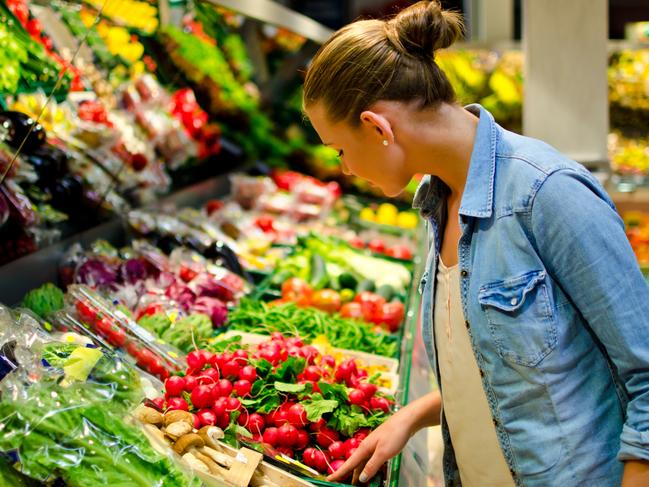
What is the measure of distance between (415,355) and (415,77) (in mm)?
2109

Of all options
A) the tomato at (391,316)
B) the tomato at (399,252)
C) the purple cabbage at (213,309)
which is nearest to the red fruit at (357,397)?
the purple cabbage at (213,309)

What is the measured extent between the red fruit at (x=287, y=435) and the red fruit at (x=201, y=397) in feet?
0.81

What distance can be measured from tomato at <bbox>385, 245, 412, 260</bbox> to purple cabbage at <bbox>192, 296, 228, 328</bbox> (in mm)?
1977

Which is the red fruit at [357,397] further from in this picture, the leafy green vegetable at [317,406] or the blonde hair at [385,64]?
the blonde hair at [385,64]

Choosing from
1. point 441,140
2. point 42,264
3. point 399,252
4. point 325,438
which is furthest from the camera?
point 399,252

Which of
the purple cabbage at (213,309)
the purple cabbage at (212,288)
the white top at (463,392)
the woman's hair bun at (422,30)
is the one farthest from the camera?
the purple cabbage at (212,288)

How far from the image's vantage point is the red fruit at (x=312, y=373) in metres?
2.49

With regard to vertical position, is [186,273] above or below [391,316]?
above

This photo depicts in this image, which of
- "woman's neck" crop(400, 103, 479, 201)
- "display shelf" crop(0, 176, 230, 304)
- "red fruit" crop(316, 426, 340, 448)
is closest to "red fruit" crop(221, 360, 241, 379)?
"red fruit" crop(316, 426, 340, 448)

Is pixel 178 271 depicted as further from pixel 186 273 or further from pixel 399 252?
pixel 399 252

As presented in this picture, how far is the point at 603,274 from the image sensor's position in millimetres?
1466

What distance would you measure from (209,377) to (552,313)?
3.88 feet

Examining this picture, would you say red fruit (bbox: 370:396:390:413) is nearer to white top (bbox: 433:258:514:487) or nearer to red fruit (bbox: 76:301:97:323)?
white top (bbox: 433:258:514:487)

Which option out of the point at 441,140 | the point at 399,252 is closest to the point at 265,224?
the point at 399,252
